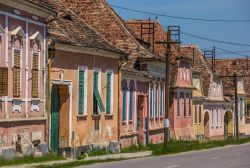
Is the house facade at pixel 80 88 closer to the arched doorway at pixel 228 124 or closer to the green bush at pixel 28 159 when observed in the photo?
the green bush at pixel 28 159

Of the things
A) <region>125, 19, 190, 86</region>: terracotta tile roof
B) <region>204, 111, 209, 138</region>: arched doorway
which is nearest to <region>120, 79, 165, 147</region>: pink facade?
<region>125, 19, 190, 86</region>: terracotta tile roof

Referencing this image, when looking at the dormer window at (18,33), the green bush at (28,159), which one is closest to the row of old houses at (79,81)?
the dormer window at (18,33)

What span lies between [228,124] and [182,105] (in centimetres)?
2577

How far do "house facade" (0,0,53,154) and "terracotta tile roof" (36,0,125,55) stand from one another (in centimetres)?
167

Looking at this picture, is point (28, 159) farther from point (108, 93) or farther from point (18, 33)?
point (108, 93)

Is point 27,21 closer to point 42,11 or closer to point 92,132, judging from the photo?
point 42,11

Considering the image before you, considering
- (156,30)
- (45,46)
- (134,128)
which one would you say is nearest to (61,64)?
(45,46)

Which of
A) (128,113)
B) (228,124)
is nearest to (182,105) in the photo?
(128,113)

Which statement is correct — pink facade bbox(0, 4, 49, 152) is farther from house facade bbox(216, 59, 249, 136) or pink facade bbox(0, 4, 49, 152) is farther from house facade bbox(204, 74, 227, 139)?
house facade bbox(216, 59, 249, 136)

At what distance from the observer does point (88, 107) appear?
33.1 meters

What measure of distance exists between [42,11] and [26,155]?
549 centimetres

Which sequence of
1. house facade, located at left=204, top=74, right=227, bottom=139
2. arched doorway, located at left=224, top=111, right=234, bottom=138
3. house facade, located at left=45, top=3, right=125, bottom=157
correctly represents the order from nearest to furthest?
1. house facade, located at left=45, top=3, right=125, bottom=157
2. house facade, located at left=204, top=74, right=227, bottom=139
3. arched doorway, located at left=224, top=111, right=234, bottom=138

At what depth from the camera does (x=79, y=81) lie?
31.9m

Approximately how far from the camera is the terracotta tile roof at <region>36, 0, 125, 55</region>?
29984 millimetres
